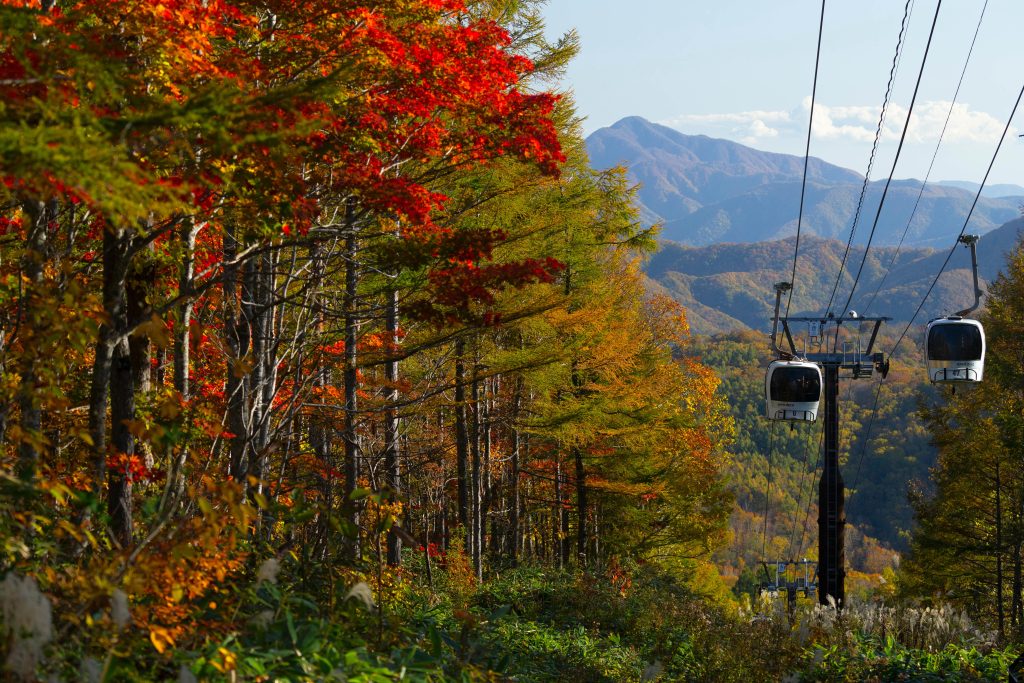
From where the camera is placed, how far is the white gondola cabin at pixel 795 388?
1509cm

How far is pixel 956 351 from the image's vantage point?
45.4 feet

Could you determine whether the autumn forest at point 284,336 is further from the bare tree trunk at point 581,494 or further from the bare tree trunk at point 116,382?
the bare tree trunk at point 581,494

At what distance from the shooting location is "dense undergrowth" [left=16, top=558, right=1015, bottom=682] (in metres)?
3.63

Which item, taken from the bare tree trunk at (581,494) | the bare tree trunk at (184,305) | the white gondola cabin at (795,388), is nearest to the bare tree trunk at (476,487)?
the bare tree trunk at (581,494)

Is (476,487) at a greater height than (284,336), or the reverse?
(284,336)

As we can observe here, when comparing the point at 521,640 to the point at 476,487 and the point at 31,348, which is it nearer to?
the point at 476,487

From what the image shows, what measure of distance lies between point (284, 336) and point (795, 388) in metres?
9.68

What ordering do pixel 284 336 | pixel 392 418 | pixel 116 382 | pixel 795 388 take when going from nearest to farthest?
pixel 116 382 → pixel 284 336 → pixel 392 418 → pixel 795 388

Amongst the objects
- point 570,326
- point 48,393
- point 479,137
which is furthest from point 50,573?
point 570,326

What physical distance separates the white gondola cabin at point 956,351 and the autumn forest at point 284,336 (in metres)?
4.31

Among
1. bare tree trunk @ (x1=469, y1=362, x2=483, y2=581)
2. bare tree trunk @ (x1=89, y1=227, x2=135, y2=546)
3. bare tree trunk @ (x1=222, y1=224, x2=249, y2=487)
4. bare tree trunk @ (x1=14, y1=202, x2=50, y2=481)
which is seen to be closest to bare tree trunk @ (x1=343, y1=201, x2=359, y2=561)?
bare tree trunk @ (x1=222, y1=224, x2=249, y2=487)

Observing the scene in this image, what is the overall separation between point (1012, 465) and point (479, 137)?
62.7 feet

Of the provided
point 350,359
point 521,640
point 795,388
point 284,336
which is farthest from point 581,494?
point 284,336

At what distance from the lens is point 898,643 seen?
9.70 metres
